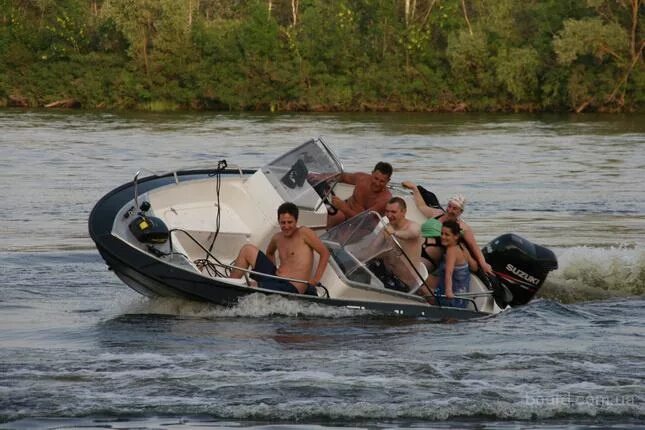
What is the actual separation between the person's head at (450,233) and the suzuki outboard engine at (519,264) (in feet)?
2.75

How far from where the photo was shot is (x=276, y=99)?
2329 inches

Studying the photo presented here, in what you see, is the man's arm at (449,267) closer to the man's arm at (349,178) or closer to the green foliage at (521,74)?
the man's arm at (349,178)

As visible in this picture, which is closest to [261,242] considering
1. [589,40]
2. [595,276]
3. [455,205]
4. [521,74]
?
[455,205]

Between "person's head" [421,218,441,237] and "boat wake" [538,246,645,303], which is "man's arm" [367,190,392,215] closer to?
"person's head" [421,218,441,237]

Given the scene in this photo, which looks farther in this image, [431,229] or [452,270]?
[431,229]

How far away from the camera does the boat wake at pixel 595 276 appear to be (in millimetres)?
14391

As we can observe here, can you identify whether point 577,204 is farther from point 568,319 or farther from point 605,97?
point 605,97

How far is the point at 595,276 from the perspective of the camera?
15.1m

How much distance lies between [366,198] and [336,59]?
1883 inches

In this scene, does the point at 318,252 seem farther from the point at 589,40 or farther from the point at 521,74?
the point at 521,74

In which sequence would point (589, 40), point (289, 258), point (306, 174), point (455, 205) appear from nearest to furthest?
point (289, 258), point (455, 205), point (306, 174), point (589, 40)

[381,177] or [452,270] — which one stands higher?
[381,177]

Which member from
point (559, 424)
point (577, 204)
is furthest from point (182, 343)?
point (577, 204)

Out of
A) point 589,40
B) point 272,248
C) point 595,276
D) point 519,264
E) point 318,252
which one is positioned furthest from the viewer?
point 589,40
